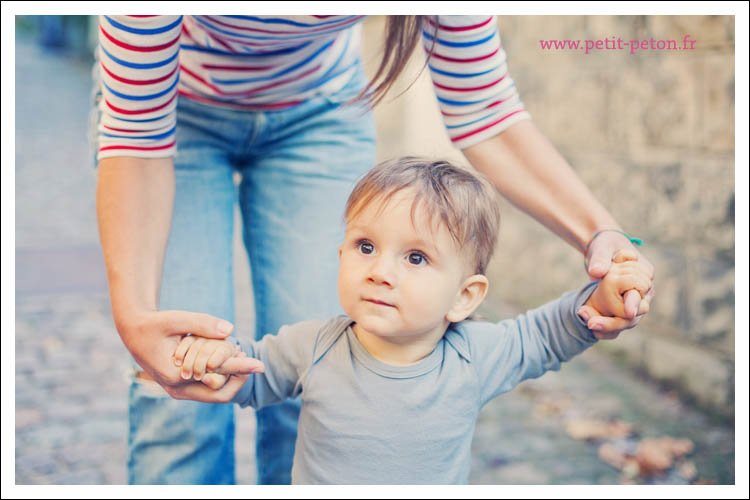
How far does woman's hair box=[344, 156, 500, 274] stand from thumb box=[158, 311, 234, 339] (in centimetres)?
25

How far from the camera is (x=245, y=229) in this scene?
1.60m

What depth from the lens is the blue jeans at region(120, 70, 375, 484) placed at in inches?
57.2

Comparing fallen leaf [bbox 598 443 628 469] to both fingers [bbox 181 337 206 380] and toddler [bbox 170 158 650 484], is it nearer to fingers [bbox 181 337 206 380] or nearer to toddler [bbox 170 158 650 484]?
toddler [bbox 170 158 650 484]

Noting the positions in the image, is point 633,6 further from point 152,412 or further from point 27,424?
point 27,424

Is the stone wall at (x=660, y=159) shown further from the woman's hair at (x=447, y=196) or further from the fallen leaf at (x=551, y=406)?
the woman's hair at (x=447, y=196)

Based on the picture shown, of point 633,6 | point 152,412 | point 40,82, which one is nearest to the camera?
point 152,412

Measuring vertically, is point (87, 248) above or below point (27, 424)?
above

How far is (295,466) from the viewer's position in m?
1.34

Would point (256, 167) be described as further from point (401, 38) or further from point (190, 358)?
point (190, 358)

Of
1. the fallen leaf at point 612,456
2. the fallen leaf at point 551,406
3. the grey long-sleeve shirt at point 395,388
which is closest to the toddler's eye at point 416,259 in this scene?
the grey long-sleeve shirt at point 395,388

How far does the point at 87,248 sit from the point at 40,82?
4882mm

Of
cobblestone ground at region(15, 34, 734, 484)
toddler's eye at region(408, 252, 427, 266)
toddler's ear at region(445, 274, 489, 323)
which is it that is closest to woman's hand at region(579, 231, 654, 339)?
toddler's ear at region(445, 274, 489, 323)

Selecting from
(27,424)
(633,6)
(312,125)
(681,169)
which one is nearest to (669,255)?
(681,169)

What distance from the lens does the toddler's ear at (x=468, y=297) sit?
4.13 feet
